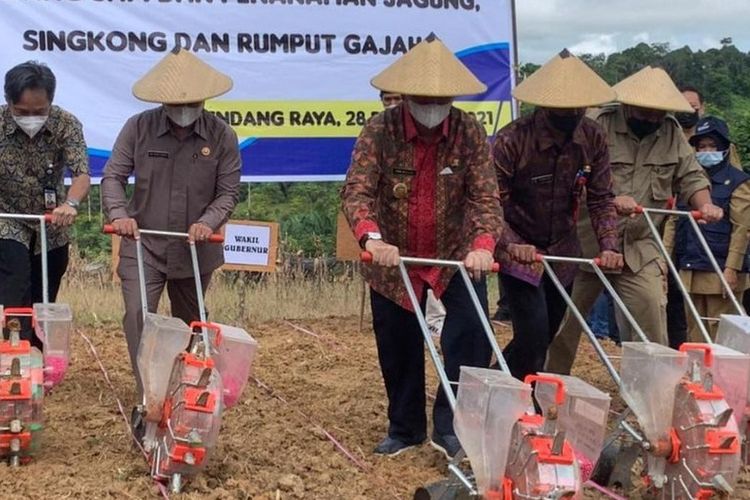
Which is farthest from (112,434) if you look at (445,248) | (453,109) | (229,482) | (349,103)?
(349,103)

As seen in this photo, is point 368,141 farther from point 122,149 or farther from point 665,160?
point 665,160

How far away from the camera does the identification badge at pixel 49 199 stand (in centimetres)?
580

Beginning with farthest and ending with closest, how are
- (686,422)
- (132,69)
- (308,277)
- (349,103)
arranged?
(308,277) → (349,103) → (132,69) → (686,422)

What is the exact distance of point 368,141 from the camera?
4973mm

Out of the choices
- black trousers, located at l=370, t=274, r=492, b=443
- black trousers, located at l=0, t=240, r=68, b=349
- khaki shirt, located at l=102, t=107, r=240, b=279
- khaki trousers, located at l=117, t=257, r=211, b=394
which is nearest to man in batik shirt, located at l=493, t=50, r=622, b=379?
black trousers, located at l=370, t=274, r=492, b=443

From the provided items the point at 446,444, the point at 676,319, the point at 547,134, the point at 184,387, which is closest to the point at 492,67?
the point at 676,319

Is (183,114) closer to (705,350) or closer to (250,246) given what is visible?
(705,350)

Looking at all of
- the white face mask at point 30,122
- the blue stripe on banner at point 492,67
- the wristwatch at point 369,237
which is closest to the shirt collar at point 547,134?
the wristwatch at point 369,237

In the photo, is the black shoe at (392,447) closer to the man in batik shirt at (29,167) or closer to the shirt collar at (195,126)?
the shirt collar at (195,126)

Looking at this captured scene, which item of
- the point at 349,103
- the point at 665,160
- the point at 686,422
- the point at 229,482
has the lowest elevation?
the point at 229,482

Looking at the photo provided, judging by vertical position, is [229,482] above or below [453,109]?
below

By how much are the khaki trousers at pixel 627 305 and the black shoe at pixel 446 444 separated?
46.2 inches

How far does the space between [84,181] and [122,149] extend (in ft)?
1.27

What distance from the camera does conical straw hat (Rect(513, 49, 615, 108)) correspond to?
5199mm
